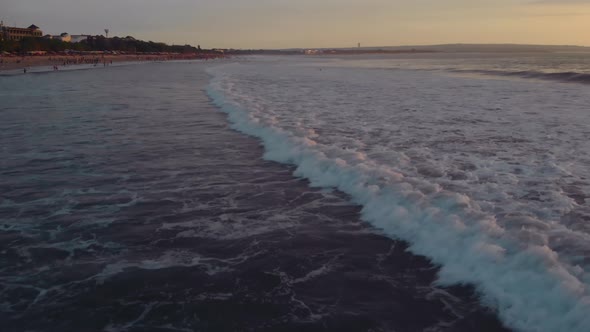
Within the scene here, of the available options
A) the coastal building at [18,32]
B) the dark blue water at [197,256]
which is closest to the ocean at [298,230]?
the dark blue water at [197,256]

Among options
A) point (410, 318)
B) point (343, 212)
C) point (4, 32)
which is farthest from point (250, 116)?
point (4, 32)

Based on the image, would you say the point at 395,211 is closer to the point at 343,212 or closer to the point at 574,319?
the point at 343,212

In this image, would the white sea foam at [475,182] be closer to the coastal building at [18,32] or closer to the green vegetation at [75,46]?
the green vegetation at [75,46]

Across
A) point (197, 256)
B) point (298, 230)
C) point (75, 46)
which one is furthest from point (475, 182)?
point (75, 46)

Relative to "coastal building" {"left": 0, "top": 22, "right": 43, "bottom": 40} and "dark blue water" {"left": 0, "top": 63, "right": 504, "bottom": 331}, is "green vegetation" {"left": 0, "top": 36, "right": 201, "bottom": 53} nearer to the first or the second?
"coastal building" {"left": 0, "top": 22, "right": 43, "bottom": 40}

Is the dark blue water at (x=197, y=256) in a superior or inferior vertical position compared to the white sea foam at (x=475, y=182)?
inferior
